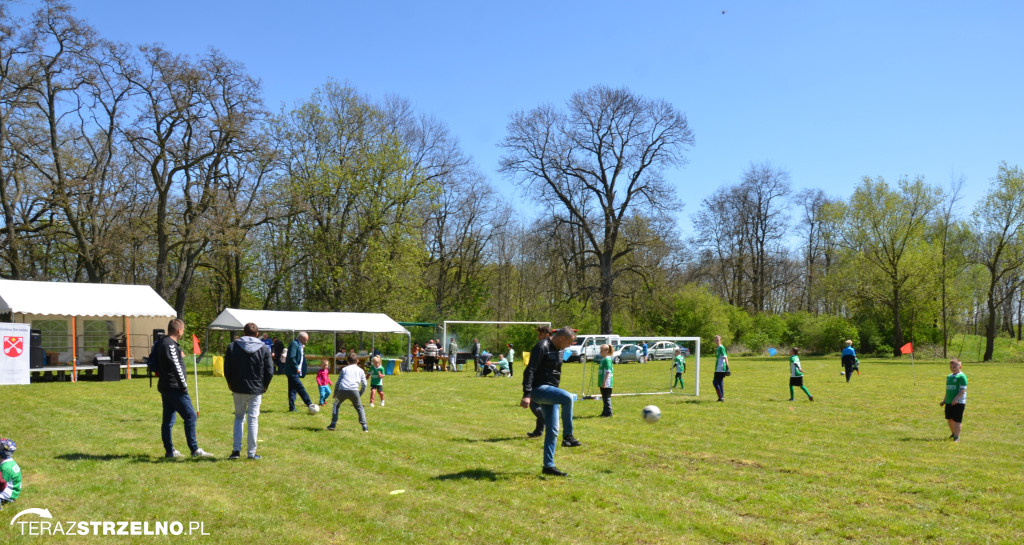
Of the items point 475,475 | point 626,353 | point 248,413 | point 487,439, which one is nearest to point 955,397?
point 487,439

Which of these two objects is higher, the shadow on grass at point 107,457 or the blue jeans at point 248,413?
the blue jeans at point 248,413

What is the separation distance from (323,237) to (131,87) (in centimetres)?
1125

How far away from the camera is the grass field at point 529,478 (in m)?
6.07

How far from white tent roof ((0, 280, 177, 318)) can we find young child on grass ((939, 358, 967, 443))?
22261 mm

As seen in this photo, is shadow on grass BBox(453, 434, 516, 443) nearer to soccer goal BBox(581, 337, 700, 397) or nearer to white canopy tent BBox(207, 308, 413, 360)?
soccer goal BBox(581, 337, 700, 397)

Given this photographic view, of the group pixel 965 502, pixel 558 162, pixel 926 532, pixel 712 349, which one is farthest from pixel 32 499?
pixel 712 349

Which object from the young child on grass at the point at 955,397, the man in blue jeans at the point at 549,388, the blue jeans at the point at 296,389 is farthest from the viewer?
the blue jeans at the point at 296,389

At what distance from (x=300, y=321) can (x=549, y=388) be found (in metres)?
21.8

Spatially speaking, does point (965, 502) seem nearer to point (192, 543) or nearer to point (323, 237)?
point (192, 543)

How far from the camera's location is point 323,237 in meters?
37.7

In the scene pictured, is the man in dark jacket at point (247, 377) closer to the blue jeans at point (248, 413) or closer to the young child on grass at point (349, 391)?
the blue jeans at point (248, 413)

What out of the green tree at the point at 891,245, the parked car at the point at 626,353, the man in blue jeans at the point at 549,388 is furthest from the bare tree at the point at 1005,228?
the man in blue jeans at the point at 549,388

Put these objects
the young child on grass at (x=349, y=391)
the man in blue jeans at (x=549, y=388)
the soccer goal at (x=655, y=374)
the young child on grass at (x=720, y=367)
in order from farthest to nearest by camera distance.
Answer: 1. the soccer goal at (x=655, y=374)
2. the young child on grass at (x=720, y=367)
3. the young child on grass at (x=349, y=391)
4. the man in blue jeans at (x=549, y=388)

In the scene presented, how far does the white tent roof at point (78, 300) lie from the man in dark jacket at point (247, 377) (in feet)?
56.5
